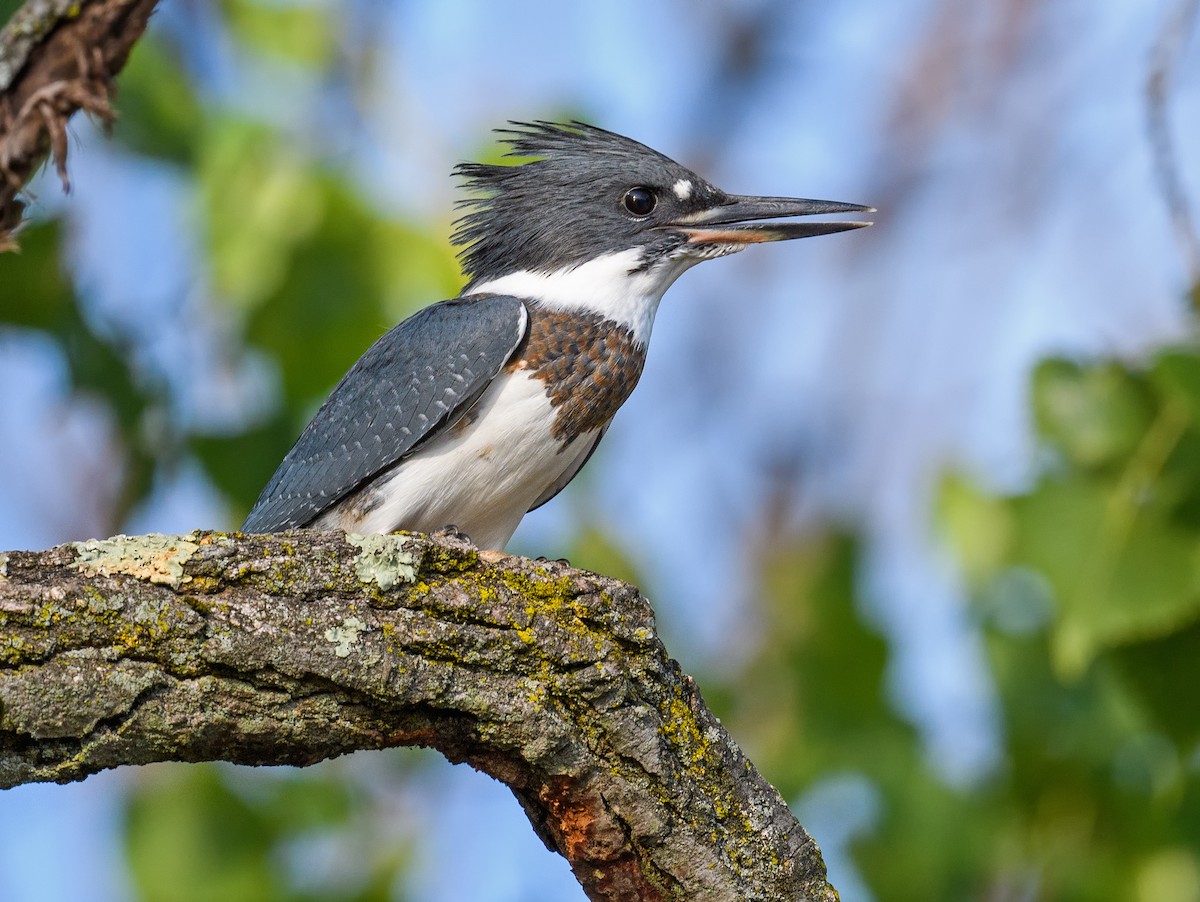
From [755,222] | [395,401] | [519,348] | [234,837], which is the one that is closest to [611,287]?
[519,348]

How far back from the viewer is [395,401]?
417cm

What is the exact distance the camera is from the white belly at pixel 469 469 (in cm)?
404

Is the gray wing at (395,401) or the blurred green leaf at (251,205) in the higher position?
the blurred green leaf at (251,205)

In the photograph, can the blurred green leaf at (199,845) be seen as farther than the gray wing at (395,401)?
Yes

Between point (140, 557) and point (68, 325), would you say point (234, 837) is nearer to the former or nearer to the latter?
point (68, 325)

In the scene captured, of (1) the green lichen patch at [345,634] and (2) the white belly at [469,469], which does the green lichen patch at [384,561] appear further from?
(2) the white belly at [469,469]

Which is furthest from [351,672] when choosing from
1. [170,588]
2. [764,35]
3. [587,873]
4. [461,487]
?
[764,35]

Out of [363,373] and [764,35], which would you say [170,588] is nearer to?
[363,373]

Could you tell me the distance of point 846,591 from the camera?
6.31 metres

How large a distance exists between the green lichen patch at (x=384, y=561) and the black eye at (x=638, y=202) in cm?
206

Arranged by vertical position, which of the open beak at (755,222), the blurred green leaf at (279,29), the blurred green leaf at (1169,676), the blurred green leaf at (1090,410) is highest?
the blurred green leaf at (279,29)

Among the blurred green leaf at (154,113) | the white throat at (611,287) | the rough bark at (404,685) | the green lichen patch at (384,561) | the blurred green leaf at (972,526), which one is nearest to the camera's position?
the rough bark at (404,685)

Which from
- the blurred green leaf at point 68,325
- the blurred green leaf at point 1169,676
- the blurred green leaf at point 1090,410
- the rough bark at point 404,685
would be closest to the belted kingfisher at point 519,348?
the blurred green leaf at point 68,325

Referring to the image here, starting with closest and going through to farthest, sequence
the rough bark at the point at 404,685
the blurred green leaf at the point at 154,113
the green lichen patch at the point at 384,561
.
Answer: the rough bark at the point at 404,685 → the green lichen patch at the point at 384,561 → the blurred green leaf at the point at 154,113
